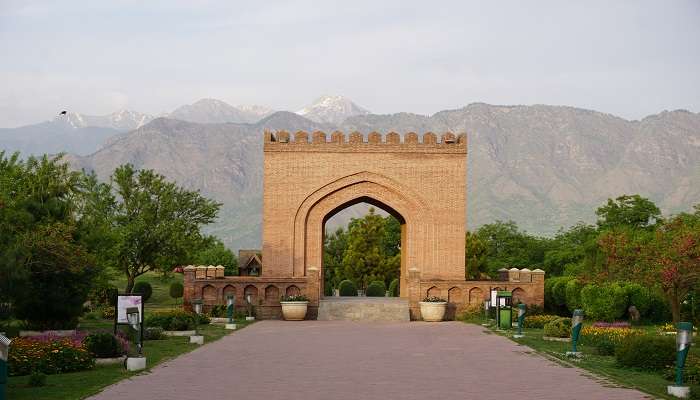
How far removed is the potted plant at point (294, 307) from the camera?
113 ft

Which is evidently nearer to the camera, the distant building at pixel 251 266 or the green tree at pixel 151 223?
the green tree at pixel 151 223

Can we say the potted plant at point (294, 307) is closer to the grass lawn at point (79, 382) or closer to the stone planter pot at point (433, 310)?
the stone planter pot at point (433, 310)

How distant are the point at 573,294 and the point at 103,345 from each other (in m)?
20.7

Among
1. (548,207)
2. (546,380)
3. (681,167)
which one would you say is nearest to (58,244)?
(546,380)

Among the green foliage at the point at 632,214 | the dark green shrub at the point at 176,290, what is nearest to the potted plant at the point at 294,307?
the dark green shrub at the point at 176,290

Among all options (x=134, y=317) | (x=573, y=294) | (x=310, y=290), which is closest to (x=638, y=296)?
(x=573, y=294)

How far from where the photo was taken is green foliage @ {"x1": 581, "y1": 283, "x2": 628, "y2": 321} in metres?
31.6

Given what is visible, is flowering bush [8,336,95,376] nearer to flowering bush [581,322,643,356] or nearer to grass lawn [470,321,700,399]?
grass lawn [470,321,700,399]

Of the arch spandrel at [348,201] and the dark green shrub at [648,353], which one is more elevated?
the arch spandrel at [348,201]

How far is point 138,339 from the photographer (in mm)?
18188

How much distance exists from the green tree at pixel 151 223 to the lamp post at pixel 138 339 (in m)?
25.7

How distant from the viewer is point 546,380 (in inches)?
638

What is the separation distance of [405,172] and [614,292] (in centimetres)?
1022

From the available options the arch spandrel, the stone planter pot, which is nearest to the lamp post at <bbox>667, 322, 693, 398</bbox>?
the stone planter pot
